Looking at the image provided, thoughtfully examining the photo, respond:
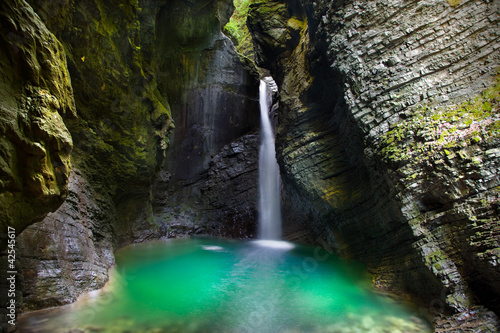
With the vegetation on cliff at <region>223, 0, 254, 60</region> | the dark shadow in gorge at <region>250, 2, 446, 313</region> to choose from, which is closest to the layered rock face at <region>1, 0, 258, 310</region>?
the dark shadow in gorge at <region>250, 2, 446, 313</region>

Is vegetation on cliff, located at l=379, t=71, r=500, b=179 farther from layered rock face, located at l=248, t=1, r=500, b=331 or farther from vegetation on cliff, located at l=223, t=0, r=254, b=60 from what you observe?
vegetation on cliff, located at l=223, t=0, r=254, b=60

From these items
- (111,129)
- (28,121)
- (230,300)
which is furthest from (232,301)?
(111,129)

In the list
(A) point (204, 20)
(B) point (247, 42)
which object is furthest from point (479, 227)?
(B) point (247, 42)

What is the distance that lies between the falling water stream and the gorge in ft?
1.56

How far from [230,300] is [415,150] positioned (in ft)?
16.0

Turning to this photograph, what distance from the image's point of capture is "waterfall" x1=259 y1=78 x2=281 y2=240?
1457 cm

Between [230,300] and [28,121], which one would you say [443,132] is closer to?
[230,300]

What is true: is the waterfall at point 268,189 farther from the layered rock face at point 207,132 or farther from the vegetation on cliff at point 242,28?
the vegetation on cliff at point 242,28

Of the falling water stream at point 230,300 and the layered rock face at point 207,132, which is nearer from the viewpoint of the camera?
the falling water stream at point 230,300

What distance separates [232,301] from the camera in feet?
18.9

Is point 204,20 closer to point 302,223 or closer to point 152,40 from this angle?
point 152,40

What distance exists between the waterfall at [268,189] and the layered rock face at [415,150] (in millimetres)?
4935

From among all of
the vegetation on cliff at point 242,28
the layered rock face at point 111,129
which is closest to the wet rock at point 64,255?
the layered rock face at point 111,129

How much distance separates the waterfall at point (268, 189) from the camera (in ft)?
47.8
